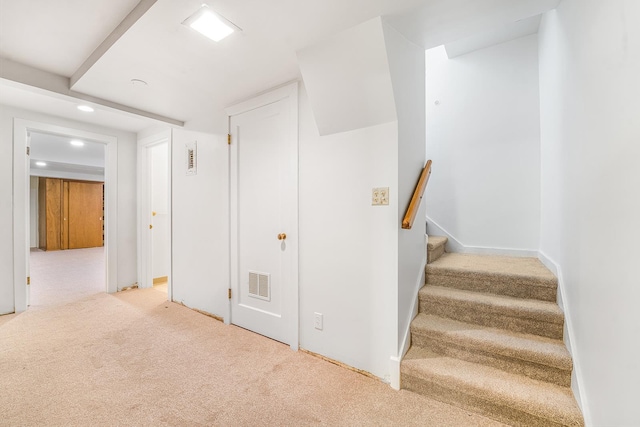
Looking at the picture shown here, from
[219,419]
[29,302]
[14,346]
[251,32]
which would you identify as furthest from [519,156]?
[29,302]

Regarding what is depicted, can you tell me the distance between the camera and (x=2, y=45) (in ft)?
6.20

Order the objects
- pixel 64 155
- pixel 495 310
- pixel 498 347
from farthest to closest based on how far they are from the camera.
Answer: pixel 64 155 < pixel 495 310 < pixel 498 347

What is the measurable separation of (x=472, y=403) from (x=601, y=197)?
1242 mm

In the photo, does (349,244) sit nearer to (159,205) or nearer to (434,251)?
(434,251)

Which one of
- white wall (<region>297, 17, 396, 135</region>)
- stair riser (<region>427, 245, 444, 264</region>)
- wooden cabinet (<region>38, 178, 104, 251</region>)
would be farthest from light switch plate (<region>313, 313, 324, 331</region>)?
wooden cabinet (<region>38, 178, 104, 251</region>)

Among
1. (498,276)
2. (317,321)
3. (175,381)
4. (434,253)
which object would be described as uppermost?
(434,253)

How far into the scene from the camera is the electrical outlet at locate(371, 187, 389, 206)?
1.82 m

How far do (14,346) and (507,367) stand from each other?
3.73 meters

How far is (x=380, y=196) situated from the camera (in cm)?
185

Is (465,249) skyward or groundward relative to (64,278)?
skyward

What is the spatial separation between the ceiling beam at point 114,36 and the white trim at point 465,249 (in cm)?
318

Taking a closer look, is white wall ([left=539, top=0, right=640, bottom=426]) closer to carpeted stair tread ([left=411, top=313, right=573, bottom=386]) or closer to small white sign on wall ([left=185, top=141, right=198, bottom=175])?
carpeted stair tread ([left=411, top=313, right=573, bottom=386])

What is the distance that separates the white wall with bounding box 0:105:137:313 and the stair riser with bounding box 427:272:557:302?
13.4 feet

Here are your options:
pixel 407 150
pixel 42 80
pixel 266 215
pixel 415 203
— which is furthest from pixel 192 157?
pixel 415 203
